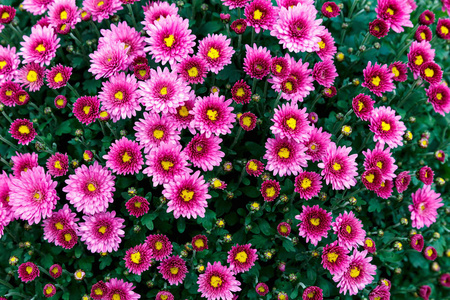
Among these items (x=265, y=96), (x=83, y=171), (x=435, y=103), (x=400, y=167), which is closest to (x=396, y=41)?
(x=435, y=103)

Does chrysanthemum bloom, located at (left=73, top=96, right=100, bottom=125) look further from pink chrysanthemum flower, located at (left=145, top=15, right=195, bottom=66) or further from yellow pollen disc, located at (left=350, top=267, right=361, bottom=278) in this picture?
yellow pollen disc, located at (left=350, top=267, right=361, bottom=278)

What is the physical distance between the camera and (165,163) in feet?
8.23

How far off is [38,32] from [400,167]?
10.7 ft

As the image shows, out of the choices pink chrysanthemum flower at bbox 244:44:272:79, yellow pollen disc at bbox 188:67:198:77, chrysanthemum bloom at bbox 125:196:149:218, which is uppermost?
pink chrysanthemum flower at bbox 244:44:272:79

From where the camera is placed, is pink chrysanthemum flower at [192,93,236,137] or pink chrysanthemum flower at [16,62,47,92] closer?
pink chrysanthemum flower at [192,93,236,137]

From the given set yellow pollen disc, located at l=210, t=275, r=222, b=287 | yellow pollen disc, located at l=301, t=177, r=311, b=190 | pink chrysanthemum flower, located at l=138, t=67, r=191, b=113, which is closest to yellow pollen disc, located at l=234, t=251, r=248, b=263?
yellow pollen disc, located at l=210, t=275, r=222, b=287

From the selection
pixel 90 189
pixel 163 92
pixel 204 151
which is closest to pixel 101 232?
pixel 90 189

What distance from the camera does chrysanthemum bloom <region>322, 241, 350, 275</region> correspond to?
8.28 ft

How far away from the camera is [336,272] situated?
252 centimetres

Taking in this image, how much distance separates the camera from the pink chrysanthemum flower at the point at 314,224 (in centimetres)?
251

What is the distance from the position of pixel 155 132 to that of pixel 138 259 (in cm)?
87

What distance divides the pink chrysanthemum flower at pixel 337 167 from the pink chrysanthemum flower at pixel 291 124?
22 centimetres

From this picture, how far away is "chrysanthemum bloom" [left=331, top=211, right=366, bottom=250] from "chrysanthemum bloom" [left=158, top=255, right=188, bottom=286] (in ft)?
3.59

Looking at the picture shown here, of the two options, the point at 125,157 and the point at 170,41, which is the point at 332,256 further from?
the point at 170,41
